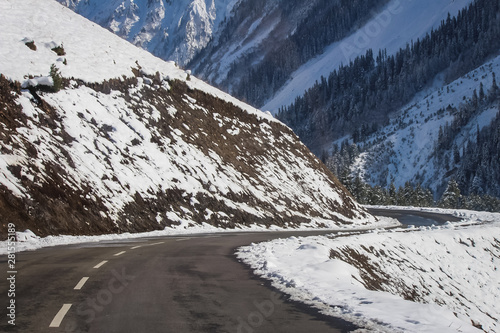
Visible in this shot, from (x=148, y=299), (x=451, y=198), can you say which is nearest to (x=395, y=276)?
(x=148, y=299)

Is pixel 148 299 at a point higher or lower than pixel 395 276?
lower

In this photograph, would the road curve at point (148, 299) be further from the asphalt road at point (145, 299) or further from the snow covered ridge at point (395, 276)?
the snow covered ridge at point (395, 276)

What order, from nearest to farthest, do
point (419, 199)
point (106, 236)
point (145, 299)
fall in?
1. point (145, 299)
2. point (106, 236)
3. point (419, 199)

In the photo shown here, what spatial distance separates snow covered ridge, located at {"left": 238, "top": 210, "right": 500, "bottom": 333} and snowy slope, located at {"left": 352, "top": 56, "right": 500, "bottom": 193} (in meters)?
108

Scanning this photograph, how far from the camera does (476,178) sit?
11894cm

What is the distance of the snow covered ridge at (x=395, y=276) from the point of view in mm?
7941

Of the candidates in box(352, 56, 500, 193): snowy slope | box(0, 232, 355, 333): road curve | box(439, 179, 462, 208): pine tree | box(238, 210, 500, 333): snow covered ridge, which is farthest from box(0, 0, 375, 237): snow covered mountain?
box(352, 56, 500, 193): snowy slope

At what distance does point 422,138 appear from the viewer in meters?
148

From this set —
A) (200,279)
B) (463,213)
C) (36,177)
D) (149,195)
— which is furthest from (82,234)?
(463,213)

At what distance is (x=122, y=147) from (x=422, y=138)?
438ft

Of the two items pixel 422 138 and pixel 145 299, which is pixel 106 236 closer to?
pixel 145 299

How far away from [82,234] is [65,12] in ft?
75.7

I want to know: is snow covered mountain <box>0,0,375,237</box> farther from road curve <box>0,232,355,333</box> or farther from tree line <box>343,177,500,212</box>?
tree line <box>343,177,500,212</box>

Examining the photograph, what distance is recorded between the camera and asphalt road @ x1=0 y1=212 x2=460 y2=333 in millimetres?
6621
